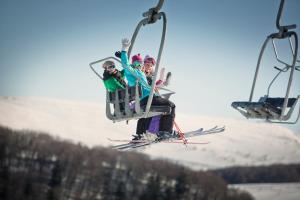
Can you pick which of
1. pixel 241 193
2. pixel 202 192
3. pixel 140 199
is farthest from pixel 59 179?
pixel 241 193

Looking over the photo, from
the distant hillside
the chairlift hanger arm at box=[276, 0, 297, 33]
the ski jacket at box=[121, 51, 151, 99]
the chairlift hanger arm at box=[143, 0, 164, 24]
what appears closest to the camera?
the chairlift hanger arm at box=[143, 0, 164, 24]

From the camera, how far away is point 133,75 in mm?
10648

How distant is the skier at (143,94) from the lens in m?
10.6

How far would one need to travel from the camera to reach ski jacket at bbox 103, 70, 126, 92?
10.9 metres

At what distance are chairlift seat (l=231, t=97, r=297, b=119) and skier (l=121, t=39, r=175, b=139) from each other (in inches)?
55.7

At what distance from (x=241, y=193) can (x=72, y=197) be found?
5840 centimetres

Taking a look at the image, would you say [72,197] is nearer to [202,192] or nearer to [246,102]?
[202,192]

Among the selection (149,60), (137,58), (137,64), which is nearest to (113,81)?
(137,64)

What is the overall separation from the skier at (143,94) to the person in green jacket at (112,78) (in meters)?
0.16

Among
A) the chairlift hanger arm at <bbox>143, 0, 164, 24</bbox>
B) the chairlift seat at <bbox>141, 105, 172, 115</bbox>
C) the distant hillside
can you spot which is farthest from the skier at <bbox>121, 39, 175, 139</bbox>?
the distant hillside

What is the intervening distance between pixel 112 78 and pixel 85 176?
16714 cm

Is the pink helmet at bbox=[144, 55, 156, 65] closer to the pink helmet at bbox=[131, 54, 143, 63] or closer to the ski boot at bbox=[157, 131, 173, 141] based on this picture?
the pink helmet at bbox=[131, 54, 143, 63]

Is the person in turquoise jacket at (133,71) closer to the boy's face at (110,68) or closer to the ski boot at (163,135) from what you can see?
the boy's face at (110,68)

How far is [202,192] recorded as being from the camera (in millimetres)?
180500
